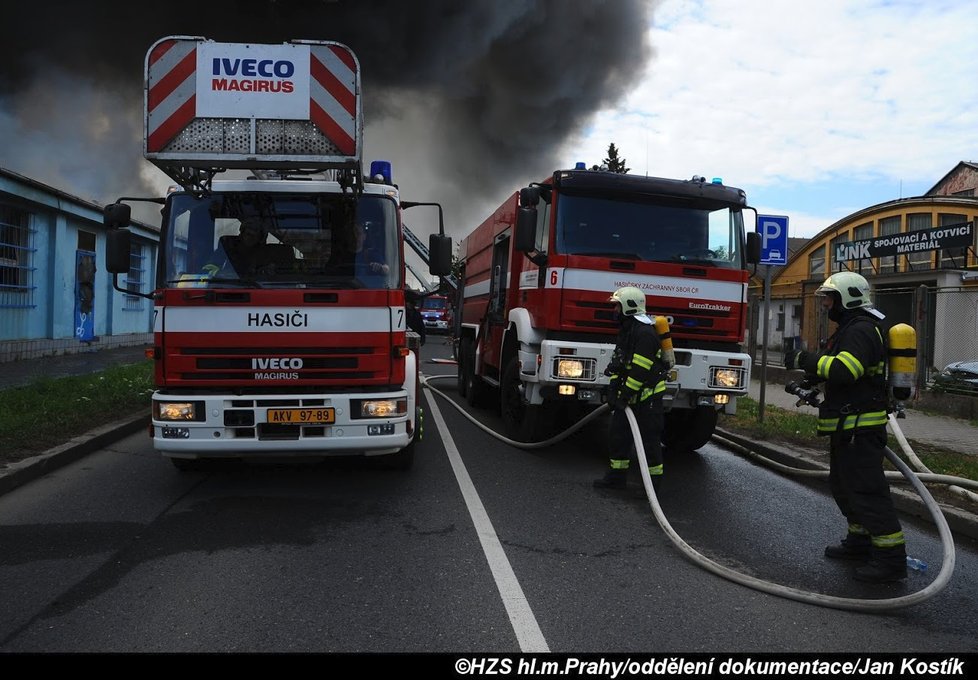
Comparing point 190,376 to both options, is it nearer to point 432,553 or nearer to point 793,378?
point 432,553

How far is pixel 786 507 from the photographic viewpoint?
221 inches

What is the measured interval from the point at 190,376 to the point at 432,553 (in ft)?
7.49

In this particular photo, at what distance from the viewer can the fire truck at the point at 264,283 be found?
520 cm

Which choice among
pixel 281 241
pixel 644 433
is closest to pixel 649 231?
pixel 644 433

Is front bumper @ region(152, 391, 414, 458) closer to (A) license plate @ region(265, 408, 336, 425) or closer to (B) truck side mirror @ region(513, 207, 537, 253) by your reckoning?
(A) license plate @ region(265, 408, 336, 425)

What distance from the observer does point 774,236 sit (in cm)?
863

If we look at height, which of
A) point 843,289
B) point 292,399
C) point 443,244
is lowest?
point 292,399

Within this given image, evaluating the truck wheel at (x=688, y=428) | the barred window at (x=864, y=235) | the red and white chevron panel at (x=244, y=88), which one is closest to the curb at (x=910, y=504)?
the truck wheel at (x=688, y=428)

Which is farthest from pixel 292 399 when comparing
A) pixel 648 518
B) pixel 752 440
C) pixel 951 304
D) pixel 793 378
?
pixel 951 304

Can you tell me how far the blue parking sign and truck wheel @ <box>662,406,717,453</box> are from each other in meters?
2.16

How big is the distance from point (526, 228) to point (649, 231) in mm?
1207

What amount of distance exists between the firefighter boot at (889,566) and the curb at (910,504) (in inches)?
53.0

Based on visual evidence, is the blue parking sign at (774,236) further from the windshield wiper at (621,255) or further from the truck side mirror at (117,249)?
the truck side mirror at (117,249)

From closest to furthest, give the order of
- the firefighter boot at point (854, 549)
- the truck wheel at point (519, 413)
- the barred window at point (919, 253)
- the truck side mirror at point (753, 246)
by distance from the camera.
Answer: the firefighter boot at point (854, 549), the truck side mirror at point (753, 246), the truck wheel at point (519, 413), the barred window at point (919, 253)
